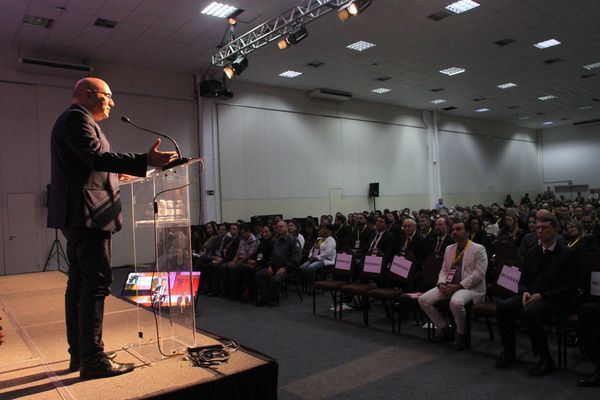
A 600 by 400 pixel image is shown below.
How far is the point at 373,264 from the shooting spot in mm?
5367

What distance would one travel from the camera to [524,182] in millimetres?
23641

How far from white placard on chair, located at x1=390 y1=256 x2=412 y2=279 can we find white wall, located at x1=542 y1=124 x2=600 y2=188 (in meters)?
22.7

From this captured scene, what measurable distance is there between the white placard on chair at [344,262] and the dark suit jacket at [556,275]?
2.20 m

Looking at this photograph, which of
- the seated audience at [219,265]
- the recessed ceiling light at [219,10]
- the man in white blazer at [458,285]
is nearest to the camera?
the man in white blazer at [458,285]

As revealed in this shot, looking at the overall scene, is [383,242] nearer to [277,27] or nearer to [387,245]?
[387,245]

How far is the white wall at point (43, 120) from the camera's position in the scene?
967cm

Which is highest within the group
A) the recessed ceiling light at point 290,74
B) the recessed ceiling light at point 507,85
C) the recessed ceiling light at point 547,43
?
the recessed ceiling light at point 507,85

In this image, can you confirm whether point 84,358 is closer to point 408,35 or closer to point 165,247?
point 165,247

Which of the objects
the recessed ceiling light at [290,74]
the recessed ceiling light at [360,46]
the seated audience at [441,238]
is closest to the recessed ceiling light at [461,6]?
the recessed ceiling light at [360,46]

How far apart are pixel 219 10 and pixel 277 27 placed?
1131 mm

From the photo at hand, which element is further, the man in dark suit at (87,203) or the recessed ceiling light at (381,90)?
the recessed ceiling light at (381,90)

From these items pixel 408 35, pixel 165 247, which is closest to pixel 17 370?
pixel 165 247

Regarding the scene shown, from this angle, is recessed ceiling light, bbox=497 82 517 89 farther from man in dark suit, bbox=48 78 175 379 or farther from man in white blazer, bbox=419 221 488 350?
man in dark suit, bbox=48 78 175 379

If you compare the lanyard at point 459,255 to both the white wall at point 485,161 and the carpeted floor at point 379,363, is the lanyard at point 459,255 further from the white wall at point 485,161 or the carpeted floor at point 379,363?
the white wall at point 485,161
